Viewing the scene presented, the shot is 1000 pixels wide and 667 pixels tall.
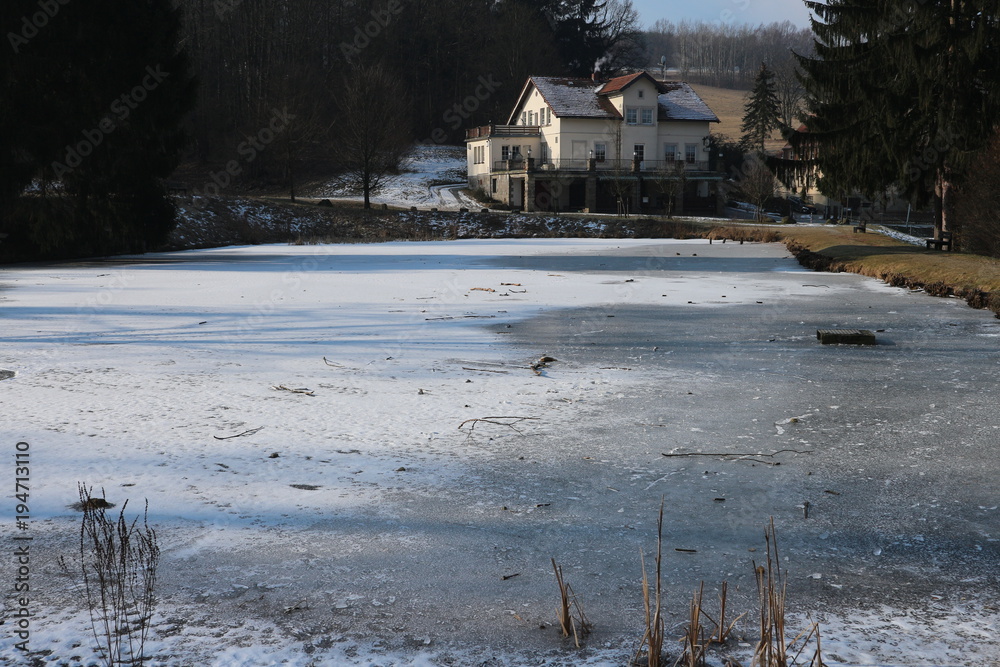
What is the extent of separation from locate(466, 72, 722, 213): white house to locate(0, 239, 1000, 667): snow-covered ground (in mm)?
48330

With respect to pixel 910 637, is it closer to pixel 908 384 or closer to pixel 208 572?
pixel 208 572

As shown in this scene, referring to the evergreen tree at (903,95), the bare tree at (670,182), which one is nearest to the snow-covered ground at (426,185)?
the bare tree at (670,182)

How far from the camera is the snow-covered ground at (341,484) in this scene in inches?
140

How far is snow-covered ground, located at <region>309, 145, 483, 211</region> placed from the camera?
60.4 meters

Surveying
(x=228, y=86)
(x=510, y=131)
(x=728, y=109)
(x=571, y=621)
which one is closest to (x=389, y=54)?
(x=228, y=86)

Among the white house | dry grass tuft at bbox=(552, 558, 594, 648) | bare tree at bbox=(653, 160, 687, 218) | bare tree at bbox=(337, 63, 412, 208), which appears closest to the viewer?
dry grass tuft at bbox=(552, 558, 594, 648)

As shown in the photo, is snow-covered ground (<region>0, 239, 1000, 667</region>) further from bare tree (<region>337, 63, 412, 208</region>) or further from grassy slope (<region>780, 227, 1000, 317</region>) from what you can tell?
bare tree (<region>337, 63, 412, 208</region>)

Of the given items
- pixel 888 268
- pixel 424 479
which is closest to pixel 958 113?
pixel 888 268

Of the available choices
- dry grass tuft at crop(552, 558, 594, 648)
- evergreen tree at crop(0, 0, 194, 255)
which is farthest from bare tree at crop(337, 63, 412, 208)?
dry grass tuft at crop(552, 558, 594, 648)

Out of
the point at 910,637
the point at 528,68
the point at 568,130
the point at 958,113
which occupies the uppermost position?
the point at 528,68

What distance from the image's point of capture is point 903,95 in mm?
24484

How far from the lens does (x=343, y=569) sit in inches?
165

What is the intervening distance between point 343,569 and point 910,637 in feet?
8.34

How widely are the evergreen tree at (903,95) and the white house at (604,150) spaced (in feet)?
103
